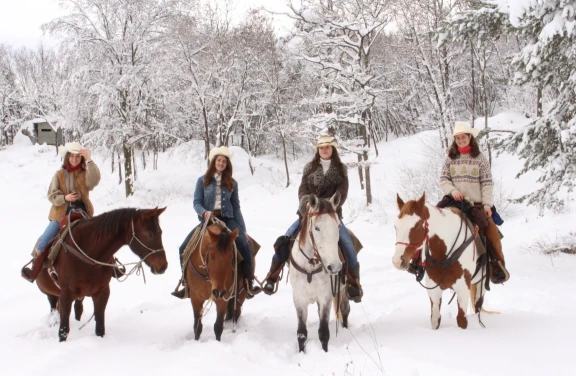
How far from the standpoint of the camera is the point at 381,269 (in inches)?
395

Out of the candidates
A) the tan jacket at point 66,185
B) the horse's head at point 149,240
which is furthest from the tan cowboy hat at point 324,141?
the tan jacket at point 66,185

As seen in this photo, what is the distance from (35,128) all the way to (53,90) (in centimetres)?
731

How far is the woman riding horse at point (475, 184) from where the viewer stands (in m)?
5.76

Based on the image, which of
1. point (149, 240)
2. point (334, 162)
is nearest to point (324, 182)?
point (334, 162)

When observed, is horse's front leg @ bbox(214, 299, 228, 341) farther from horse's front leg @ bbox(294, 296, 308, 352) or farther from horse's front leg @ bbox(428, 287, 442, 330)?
horse's front leg @ bbox(428, 287, 442, 330)

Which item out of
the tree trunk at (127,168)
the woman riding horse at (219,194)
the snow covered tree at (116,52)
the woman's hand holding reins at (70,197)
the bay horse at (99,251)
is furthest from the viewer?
the tree trunk at (127,168)

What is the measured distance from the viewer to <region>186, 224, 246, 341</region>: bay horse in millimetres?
5023

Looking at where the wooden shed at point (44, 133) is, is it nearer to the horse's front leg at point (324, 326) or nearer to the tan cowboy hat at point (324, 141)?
the tan cowboy hat at point (324, 141)

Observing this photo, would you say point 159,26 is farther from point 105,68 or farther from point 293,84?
point 293,84

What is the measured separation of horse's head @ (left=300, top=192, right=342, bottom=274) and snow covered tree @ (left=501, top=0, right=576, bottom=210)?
17.1 feet

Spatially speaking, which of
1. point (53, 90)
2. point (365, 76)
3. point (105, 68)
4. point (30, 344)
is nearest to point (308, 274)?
point (30, 344)

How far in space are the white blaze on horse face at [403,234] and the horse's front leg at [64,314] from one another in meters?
4.12

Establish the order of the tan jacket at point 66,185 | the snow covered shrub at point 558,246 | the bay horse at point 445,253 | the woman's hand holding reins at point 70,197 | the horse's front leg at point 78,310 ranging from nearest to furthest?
the bay horse at point 445,253 → the woman's hand holding reins at point 70,197 → the tan jacket at point 66,185 → the horse's front leg at point 78,310 → the snow covered shrub at point 558,246

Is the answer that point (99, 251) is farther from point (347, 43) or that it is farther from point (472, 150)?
point (347, 43)
